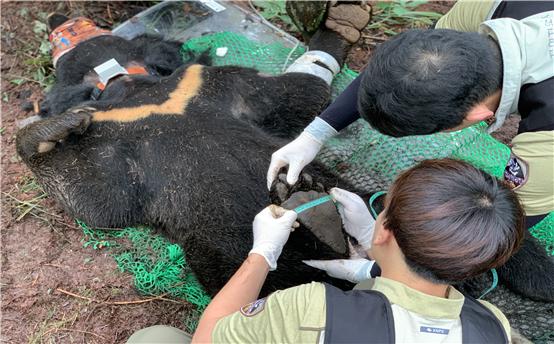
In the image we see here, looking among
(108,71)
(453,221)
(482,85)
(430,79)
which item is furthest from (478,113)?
(108,71)

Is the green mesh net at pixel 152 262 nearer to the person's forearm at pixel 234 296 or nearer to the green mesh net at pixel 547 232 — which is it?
the person's forearm at pixel 234 296

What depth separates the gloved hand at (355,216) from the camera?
2653 millimetres

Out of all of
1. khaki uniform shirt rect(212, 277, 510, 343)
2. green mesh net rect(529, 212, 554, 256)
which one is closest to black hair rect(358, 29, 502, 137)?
khaki uniform shirt rect(212, 277, 510, 343)

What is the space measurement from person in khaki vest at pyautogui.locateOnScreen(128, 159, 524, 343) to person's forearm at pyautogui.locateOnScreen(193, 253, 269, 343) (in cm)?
14

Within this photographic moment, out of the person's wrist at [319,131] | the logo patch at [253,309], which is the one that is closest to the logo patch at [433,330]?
the logo patch at [253,309]

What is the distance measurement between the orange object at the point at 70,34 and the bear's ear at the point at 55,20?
0.08 metres

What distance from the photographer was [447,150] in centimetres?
330

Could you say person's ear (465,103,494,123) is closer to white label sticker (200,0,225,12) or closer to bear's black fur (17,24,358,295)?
bear's black fur (17,24,358,295)

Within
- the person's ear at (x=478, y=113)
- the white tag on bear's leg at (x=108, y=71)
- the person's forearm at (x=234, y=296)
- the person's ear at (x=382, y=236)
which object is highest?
the person's ear at (x=478, y=113)

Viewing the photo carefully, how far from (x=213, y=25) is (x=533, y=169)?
2.76 metres

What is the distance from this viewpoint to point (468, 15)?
8.75ft

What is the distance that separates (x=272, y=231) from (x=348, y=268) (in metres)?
0.43

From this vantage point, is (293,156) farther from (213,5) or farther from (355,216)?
(213,5)

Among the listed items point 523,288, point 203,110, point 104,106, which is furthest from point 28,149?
point 523,288
